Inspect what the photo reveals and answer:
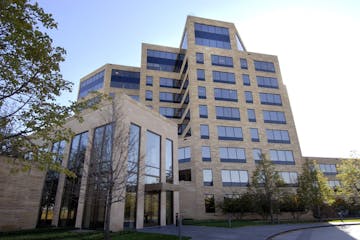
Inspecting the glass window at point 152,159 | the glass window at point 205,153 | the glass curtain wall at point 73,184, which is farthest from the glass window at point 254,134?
the glass curtain wall at point 73,184

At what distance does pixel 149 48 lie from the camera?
160 feet

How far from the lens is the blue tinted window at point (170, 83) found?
46.9 meters

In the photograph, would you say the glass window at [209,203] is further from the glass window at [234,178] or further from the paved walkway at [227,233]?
the paved walkway at [227,233]

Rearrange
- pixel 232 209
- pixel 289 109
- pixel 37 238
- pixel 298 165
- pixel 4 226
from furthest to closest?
pixel 289 109, pixel 298 165, pixel 232 209, pixel 4 226, pixel 37 238

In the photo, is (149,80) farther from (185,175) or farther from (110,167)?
(110,167)

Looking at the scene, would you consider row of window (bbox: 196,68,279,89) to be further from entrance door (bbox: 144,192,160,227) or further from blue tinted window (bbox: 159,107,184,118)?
entrance door (bbox: 144,192,160,227)

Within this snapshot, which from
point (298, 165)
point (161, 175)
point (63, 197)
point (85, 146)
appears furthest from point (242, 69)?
point (63, 197)

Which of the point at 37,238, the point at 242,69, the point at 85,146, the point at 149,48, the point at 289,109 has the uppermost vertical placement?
the point at 149,48

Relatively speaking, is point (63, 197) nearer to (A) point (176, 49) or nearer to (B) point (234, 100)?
(B) point (234, 100)

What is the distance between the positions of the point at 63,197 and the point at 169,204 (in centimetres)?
1041

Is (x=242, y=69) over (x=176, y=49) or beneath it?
beneath

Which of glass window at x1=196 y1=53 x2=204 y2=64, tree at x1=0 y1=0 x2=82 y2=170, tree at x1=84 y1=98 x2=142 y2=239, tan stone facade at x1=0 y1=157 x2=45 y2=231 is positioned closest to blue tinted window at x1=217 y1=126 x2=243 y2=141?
glass window at x1=196 y1=53 x2=204 y2=64

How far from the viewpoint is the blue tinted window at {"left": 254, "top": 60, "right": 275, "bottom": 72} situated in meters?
44.5

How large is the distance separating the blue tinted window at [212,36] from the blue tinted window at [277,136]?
62.1ft
